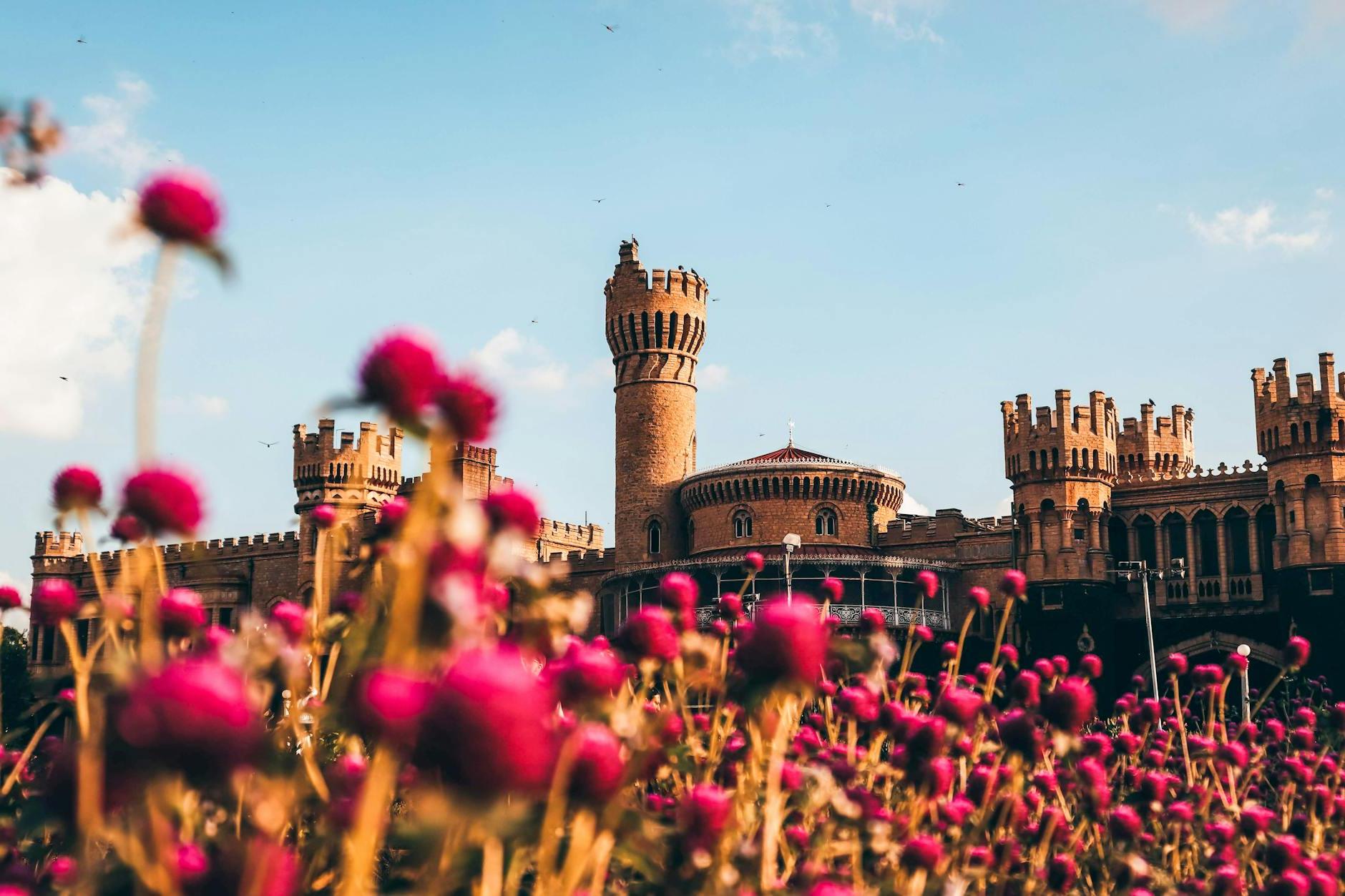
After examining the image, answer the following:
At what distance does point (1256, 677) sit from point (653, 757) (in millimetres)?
40446

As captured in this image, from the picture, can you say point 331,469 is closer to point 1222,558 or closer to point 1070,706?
point 1222,558

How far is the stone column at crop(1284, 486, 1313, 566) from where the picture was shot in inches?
1516

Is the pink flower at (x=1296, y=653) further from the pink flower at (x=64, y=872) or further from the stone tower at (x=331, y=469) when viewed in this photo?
the stone tower at (x=331, y=469)

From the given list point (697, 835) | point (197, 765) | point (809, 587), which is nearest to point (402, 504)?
point (697, 835)

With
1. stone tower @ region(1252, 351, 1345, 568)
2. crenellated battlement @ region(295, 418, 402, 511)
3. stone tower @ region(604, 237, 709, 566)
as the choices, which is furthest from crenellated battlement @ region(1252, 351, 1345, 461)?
crenellated battlement @ region(295, 418, 402, 511)

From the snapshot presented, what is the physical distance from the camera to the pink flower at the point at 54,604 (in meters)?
5.01

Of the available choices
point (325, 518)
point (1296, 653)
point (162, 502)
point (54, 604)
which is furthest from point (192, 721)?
point (1296, 653)

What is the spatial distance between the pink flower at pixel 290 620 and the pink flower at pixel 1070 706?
9.41ft

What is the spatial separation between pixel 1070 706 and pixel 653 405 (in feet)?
143

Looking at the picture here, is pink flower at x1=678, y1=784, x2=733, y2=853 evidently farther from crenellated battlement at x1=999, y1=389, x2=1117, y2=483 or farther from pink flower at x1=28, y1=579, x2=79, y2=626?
crenellated battlement at x1=999, y1=389, x2=1117, y2=483

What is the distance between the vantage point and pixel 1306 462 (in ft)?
129

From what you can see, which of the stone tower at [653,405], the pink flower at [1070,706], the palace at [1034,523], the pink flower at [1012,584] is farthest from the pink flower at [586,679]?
the stone tower at [653,405]

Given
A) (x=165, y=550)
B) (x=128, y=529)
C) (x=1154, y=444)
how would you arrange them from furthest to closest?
(x=165, y=550) → (x=1154, y=444) → (x=128, y=529)

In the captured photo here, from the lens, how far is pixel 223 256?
12.1 ft
